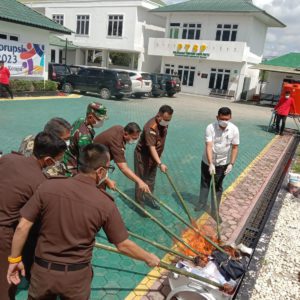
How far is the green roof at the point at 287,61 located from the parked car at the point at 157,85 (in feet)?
35.7

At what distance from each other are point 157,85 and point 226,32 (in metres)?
11.0

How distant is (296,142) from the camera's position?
13.2 m

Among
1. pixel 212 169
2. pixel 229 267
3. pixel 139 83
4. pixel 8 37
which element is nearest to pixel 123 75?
pixel 139 83

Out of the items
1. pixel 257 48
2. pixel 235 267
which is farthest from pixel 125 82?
pixel 257 48

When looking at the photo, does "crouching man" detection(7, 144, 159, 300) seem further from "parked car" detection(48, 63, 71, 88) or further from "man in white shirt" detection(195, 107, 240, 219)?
"parked car" detection(48, 63, 71, 88)

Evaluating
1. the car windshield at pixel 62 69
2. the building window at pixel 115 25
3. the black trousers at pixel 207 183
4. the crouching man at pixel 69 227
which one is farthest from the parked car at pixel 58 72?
the crouching man at pixel 69 227

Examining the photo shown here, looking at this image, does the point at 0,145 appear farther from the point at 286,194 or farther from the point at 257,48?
the point at 257,48

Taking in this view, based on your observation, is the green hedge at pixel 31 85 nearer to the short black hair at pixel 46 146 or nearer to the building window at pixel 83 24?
the short black hair at pixel 46 146

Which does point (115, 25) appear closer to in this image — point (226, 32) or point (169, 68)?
point (169, 68)

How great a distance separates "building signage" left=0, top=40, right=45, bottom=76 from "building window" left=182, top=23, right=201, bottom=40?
17.3 metres

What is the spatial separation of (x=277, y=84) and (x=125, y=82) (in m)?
17.6

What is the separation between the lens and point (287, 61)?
2881 centimetres

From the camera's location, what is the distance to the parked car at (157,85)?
2224cm

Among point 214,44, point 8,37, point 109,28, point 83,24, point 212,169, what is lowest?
point 212,169
